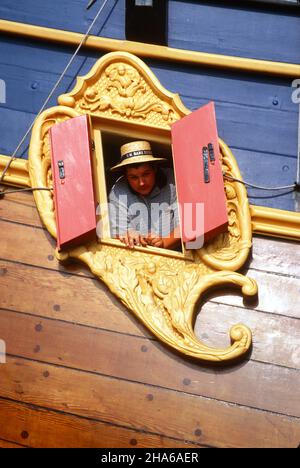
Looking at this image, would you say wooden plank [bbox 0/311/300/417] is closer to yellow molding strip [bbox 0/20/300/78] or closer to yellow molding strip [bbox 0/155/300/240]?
yellow molding strip [bbox 0/155/300/240]

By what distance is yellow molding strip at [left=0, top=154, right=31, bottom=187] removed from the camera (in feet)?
14.9

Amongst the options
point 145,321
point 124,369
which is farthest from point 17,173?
point 124,369

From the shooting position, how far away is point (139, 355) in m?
4.15

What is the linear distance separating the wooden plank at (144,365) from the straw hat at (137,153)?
0.98m

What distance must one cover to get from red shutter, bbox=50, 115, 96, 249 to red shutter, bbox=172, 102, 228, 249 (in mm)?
432

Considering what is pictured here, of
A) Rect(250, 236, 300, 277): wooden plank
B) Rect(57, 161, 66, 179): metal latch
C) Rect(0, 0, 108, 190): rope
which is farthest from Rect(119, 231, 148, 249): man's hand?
Rect(0, 0, 108, 190): rope

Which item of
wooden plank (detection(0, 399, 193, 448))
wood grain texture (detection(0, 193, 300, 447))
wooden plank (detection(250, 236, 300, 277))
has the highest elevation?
wooden plank (detection(250, 236, 300, 277))

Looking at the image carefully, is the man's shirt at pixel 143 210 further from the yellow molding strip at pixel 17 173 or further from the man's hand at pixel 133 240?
the yellow molding strip at pixel 17 173

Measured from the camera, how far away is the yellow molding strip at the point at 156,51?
4730 millimetres

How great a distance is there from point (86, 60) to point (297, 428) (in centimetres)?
215

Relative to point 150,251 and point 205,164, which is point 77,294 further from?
point 205,164

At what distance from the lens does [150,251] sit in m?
4.40

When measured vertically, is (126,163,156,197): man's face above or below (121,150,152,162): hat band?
below

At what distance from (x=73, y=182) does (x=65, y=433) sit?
3.90 ft
